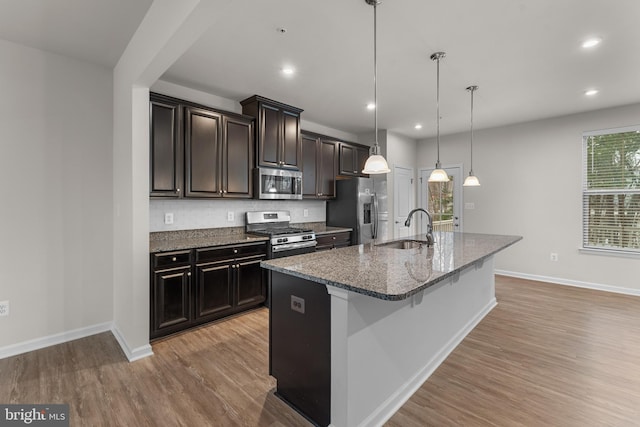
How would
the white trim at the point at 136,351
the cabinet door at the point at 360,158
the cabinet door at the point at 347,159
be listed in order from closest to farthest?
the white trim at the point at 136,351
the cabinet door at the point at 347,159
the cabinet door at the point at 360,158

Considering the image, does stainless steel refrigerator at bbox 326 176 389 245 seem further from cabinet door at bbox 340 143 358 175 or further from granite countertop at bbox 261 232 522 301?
granite countertop at bbox 261 232 522 301

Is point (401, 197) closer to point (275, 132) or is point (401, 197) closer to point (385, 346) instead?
point (275, 132)

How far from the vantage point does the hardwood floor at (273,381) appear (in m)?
1.84

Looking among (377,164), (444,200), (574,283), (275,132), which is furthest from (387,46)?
(574,283)

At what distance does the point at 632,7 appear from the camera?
2111 millimetres

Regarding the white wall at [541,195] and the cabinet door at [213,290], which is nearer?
the cabinet door at [213,290]

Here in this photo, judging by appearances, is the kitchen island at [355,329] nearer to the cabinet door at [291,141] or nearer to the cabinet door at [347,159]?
the cabinet door at [291,141]

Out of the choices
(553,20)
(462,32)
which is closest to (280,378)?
(462,32)

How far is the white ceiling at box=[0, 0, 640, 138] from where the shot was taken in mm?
2152

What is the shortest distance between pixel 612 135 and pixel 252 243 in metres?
5.34

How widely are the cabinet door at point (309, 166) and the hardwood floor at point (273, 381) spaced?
7.12ft

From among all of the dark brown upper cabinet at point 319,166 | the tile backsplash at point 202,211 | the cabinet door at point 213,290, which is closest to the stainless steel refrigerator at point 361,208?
the dark brown upper cabinet at point 319,166

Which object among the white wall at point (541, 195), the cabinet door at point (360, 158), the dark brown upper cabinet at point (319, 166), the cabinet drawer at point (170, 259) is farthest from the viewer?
the cabinet door at point (360, 158)

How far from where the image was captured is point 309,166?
4.64 meters
